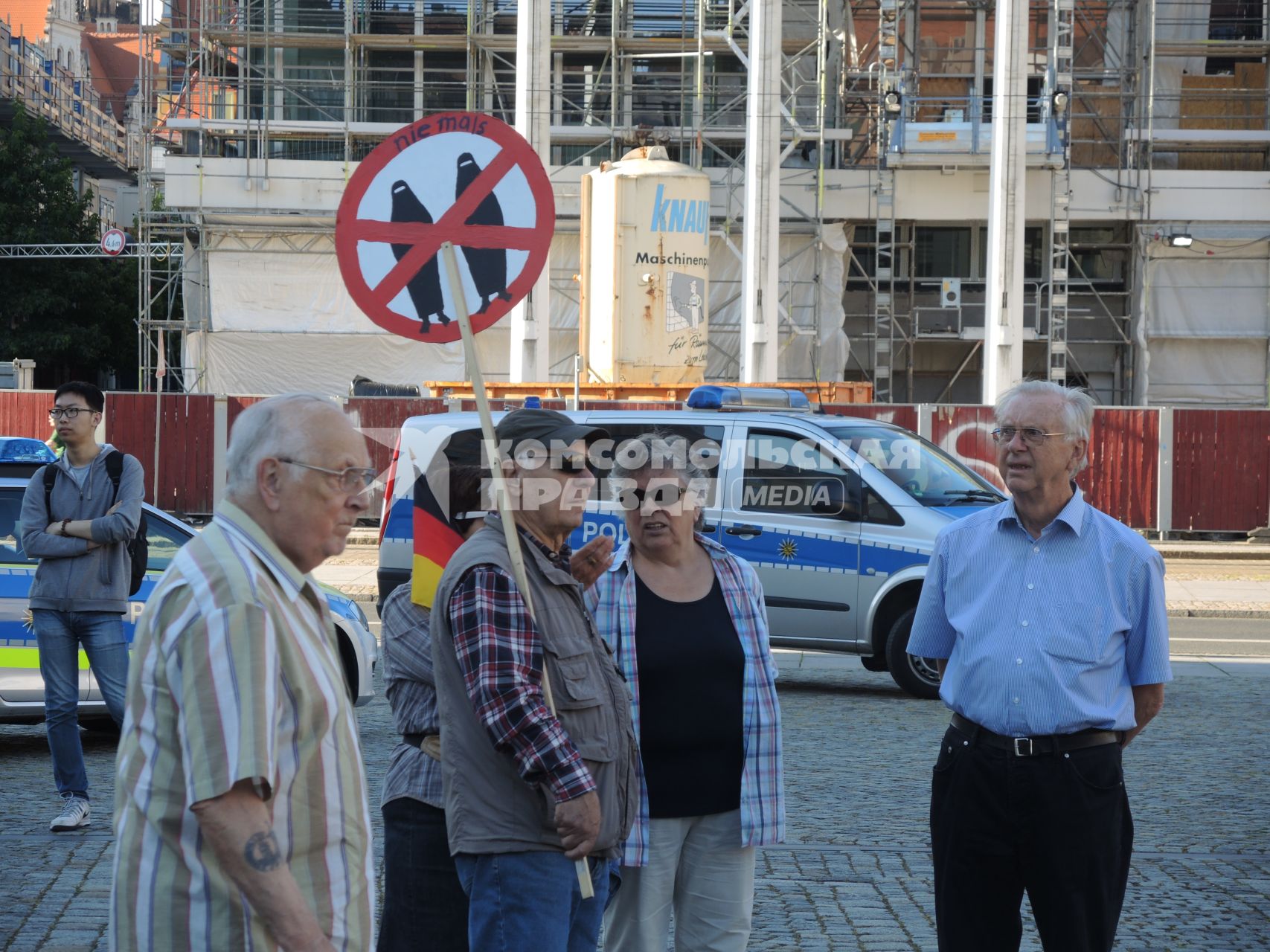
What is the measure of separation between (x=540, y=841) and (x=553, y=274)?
1296 inches

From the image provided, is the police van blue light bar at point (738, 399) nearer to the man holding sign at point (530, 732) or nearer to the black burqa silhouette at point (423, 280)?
the black burqa silhouette at point (423, 280)

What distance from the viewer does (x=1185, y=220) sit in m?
34.4

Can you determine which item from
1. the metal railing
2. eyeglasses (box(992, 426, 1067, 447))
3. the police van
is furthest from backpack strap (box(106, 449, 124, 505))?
the metal railing

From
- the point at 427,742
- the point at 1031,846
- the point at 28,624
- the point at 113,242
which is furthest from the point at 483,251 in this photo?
the point at 113,242

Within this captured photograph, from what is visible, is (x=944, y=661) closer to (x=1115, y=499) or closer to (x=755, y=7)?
(x=1115, y=499)

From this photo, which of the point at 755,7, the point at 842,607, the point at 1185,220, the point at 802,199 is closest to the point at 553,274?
the point at 802,199

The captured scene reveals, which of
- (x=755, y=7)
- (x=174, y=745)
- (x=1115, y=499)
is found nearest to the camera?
(x=174, y=745)

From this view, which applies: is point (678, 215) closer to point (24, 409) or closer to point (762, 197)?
point (762, 197)

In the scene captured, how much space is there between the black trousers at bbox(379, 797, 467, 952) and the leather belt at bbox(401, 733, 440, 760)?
129mm

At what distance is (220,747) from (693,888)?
2007 millimetres

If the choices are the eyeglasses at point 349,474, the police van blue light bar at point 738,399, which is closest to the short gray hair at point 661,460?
the eyeglasses at point 349,474

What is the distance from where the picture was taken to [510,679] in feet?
11.3

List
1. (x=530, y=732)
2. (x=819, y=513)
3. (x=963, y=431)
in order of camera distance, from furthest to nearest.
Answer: (x=963, y=431), (x=819, y=513), (x=530, y=732)

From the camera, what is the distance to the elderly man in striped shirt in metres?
2.56
